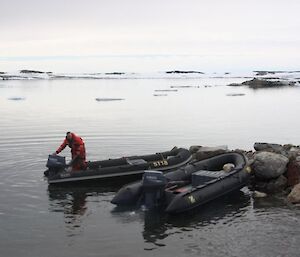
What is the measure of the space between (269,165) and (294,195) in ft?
6.10

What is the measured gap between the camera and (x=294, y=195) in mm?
13195

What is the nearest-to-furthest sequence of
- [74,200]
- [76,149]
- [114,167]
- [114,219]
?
[114,219]
[74,200]
[76,149]
[114,167]

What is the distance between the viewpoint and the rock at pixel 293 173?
14.6m

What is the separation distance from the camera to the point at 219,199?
13242mm

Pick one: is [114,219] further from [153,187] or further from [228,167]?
[228,167]

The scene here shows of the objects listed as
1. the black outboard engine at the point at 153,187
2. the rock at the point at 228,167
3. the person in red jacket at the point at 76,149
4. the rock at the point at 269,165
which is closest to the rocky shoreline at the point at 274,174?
the rock at the point at 269,165

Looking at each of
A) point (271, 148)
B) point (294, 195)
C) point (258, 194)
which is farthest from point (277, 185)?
point (271, 148)

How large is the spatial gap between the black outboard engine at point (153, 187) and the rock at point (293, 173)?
4.82 meters

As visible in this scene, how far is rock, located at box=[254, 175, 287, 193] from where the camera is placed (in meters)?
14.6

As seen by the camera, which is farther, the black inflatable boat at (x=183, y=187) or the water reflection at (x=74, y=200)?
the black inflatable boat at (x=183, y=187)

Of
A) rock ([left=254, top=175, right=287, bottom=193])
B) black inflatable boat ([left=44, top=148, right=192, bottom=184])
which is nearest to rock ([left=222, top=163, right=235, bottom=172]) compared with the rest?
rock ([left=254, top=175, right=287, bottom=193])

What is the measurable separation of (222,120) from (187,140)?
9164mm

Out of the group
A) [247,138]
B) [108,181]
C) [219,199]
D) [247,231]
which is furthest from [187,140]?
[247,231]

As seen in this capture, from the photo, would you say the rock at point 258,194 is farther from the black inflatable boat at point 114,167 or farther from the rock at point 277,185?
the black inflatable boat at point 114,167
